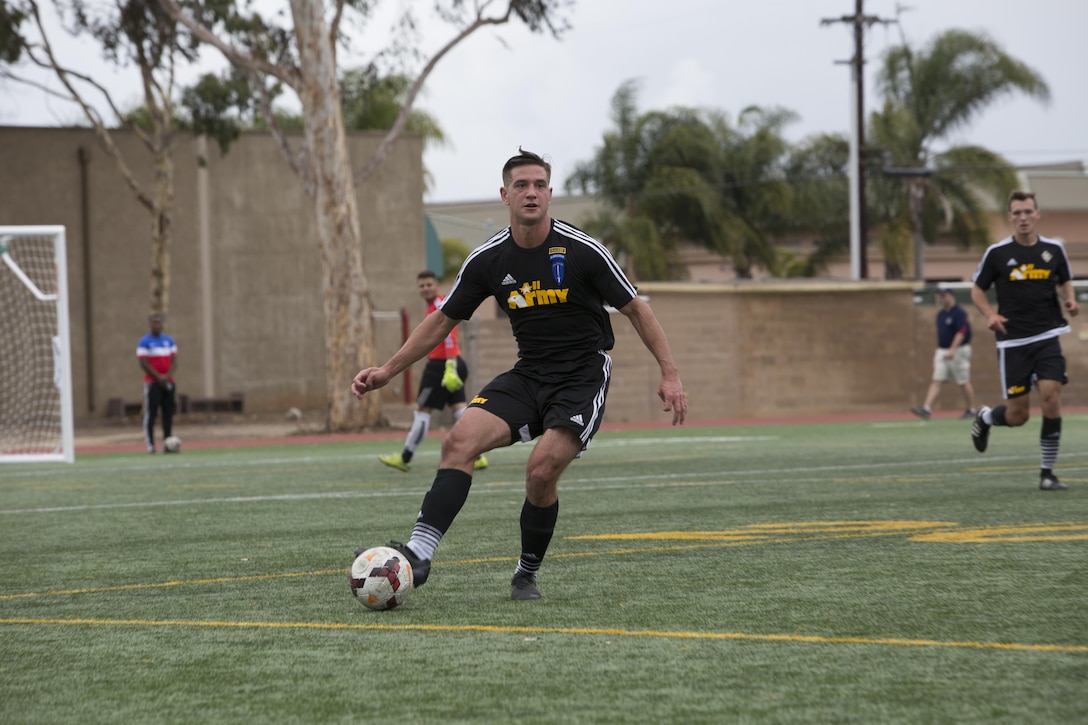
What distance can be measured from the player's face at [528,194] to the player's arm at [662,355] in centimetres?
61

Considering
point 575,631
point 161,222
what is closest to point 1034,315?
point 575,631

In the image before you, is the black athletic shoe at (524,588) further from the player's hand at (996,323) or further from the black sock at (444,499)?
the player's hand at (996,323)

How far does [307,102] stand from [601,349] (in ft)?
65.4

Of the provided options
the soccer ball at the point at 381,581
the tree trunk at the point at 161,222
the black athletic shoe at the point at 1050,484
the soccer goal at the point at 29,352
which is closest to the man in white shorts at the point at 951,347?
the black athletic shoe at the point at 1050,484

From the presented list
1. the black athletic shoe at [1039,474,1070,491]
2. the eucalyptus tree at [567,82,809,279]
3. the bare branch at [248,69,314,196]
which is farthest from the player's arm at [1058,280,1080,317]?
the eucalyptus tree at [567,82,809,279]

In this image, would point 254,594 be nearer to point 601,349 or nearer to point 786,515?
point 601,349

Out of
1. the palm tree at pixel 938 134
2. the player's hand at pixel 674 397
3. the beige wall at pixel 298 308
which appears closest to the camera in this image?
the player's hand at pixel 674 397

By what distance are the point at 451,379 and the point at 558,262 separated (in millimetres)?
8534

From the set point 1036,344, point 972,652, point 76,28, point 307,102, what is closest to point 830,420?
point 307,102

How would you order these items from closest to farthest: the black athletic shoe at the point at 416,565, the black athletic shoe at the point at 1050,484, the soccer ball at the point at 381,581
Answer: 1. the soccer ball at the point at 381,581
2. the black athletic shoe at the point at 416,565
3. the black athletic shoe at the point at 1050,484

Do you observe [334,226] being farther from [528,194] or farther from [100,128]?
[528,194]

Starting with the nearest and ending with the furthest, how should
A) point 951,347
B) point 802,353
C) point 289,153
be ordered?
1. point 951,347
2. point 289,153
3. point 802,353

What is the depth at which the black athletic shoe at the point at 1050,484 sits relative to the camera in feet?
35.3

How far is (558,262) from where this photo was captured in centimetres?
619
